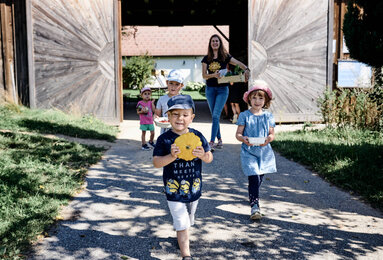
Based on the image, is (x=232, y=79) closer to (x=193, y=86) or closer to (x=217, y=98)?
(x=217, y=98)

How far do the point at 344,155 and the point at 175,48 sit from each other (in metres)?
30.6

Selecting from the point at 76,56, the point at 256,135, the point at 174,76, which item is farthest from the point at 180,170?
the point at 76,56

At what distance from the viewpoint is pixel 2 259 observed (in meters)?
2.68

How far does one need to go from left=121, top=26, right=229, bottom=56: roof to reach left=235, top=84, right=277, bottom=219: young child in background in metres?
31.4

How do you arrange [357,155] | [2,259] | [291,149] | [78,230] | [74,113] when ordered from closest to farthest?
[2,259], [78,230], [357,155], [291,149], [74,113]

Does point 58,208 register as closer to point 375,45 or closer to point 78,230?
point 78,230

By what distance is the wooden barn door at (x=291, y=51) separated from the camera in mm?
10602

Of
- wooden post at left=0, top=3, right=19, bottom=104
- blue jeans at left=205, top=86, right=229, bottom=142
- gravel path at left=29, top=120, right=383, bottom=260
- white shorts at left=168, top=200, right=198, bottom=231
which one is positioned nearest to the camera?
white shorts at left=168, top=200, right=198, bottom=231

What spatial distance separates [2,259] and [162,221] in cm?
145

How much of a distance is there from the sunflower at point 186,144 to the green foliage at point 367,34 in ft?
11.7

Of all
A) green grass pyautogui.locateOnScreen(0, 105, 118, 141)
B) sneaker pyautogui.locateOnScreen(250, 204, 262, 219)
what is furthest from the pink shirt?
sneaker pyautogui.locateOnScreen(250, 204, 262, 219)

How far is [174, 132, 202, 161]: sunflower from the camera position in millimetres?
2672

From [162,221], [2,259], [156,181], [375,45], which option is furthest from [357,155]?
[2,259]

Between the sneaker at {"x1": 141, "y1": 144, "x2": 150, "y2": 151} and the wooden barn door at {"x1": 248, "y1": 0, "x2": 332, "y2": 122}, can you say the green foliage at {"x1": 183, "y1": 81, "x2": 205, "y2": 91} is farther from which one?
the sneaker at {"x1": 141, "y1": 144, "x2": 150, "y2": 151}
